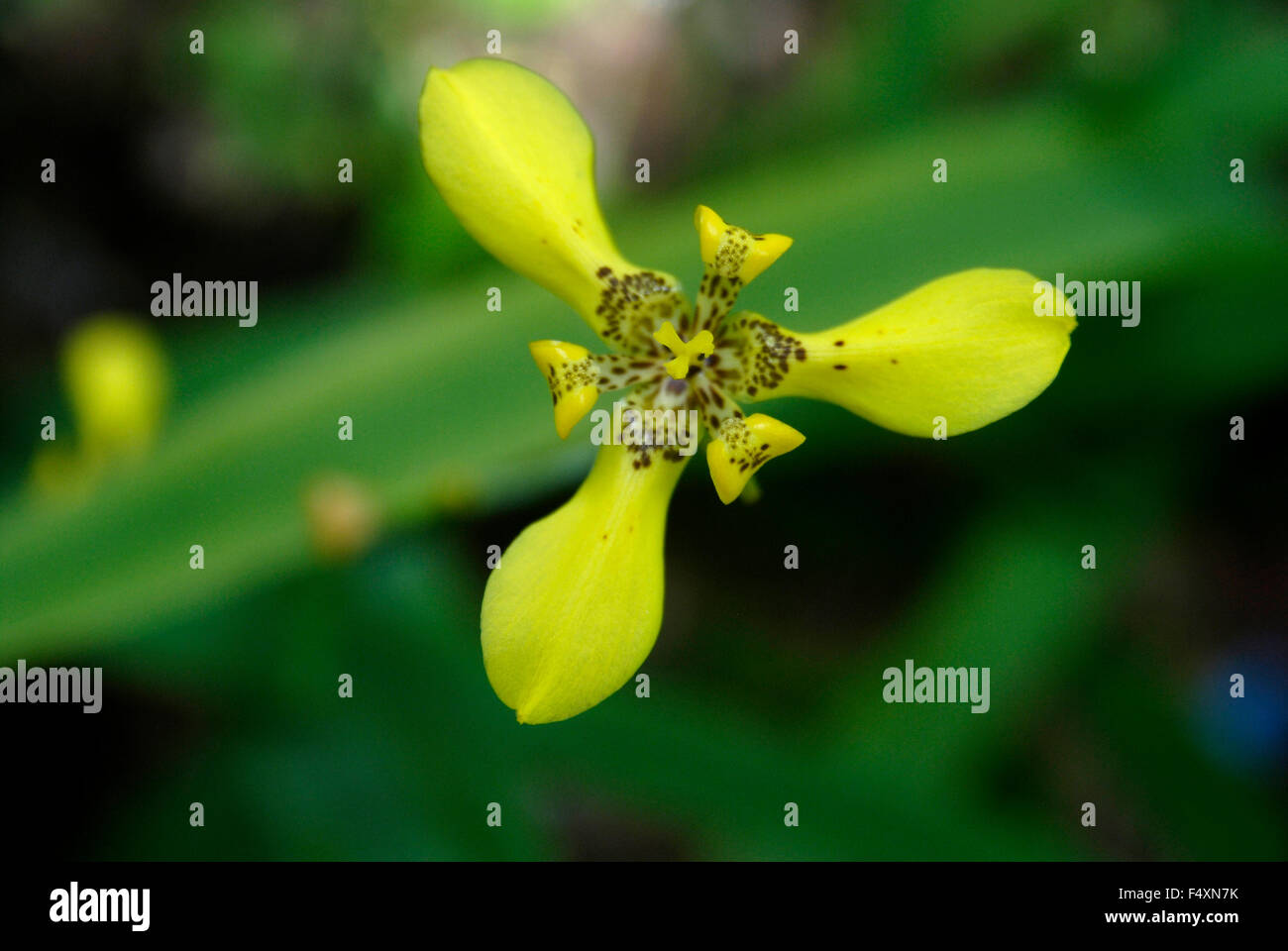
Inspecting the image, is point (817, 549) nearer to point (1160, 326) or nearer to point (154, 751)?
point (1160, 326)

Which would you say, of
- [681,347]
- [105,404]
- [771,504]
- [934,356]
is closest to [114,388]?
[105,404]

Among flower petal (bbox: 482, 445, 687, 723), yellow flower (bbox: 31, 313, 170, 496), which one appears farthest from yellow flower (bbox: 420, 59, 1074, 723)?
yellow flower (bbox: 31, 313, 170, 496)

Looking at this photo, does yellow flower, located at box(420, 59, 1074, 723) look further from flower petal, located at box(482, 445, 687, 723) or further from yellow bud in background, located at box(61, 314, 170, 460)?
yellow bud in background, located at box(61, 314, 170, 460)

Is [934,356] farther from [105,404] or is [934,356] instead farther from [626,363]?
[105,404]

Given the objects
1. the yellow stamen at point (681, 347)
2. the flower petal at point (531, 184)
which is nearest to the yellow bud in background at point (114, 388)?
the flower petal at point (531, 184)

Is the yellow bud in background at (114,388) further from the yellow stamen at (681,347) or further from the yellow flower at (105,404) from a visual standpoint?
the yellow stamen at (681,347)
